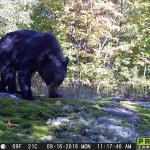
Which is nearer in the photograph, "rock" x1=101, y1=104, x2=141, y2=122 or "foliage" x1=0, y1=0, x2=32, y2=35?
"rock" x1=101, y1=104, x2=141, y2=122

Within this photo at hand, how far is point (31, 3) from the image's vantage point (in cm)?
2728

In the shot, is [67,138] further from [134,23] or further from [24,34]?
[134,23]

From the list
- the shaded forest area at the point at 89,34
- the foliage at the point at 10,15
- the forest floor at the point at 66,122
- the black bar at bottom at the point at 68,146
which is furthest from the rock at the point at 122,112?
the foliage at the point at 10,15

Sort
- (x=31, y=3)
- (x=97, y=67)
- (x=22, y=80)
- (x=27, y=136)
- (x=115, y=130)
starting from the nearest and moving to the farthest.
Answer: (x=27, y=136) < (x=115, y=130) < (x=22, y=80) < (x=97, y=67) < (x=31, y=3)

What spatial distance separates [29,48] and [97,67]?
15648 mm

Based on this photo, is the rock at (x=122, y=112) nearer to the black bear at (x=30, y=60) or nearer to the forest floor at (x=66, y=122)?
the forest floor at (x=66, y=122)

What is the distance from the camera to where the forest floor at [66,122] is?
6535 mm

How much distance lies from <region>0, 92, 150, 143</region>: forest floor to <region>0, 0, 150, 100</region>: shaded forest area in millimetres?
11539

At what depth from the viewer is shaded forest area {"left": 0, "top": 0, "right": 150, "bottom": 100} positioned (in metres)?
22.1

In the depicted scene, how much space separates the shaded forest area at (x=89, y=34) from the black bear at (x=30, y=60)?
33.4 feet

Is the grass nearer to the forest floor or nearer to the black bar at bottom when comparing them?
the forest floor

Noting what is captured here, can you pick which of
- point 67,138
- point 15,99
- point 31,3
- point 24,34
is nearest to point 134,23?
point 31,3

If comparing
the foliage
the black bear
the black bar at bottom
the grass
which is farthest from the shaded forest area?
the black bar at bottom

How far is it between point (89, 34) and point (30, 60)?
14.7 m
